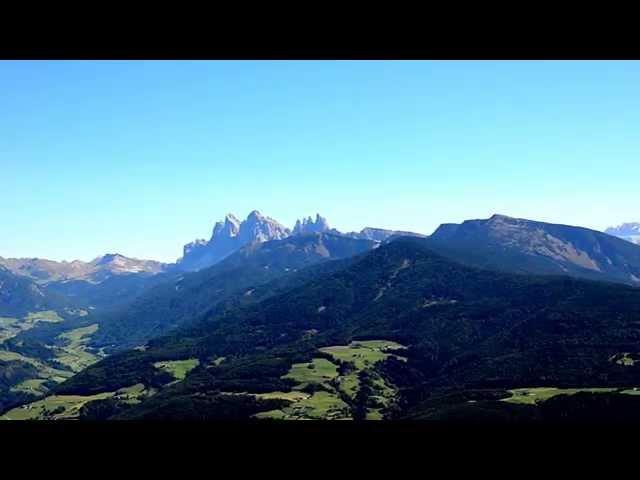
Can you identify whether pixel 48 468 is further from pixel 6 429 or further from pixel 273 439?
pixel 273 439
